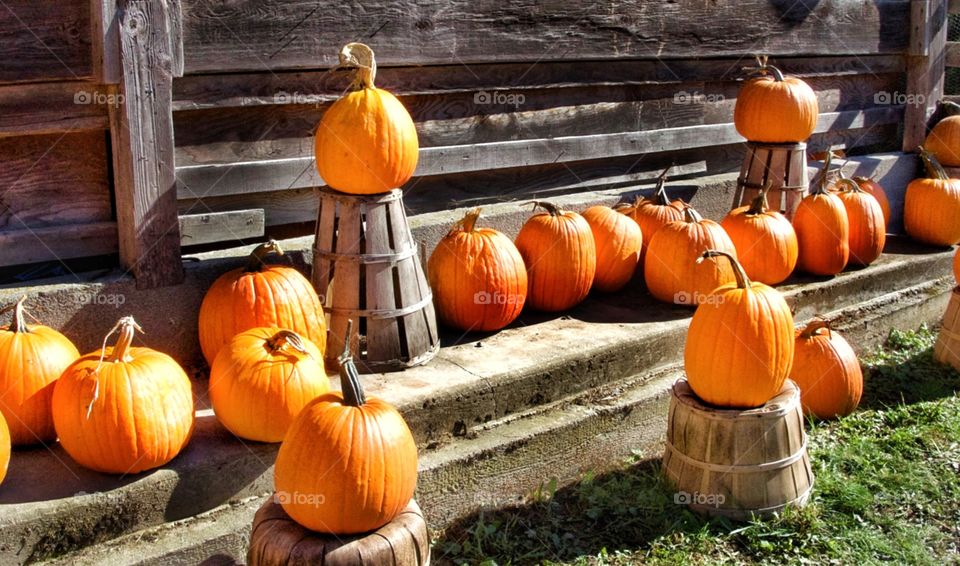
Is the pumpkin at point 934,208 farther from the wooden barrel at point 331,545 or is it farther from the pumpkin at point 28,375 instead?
the pumpkin at point 28,375

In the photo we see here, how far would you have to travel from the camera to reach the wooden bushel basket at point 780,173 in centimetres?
649

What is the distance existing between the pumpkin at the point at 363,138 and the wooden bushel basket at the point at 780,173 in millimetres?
2989

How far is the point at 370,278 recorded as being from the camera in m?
4.48

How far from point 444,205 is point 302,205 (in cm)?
94

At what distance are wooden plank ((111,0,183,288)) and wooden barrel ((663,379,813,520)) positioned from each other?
2442 millimetres

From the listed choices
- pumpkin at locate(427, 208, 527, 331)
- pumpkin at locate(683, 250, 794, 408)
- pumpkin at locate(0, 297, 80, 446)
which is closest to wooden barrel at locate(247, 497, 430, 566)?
pumpkin at locate(0, 297, 80, 446)

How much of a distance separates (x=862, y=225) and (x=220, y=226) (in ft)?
13.9

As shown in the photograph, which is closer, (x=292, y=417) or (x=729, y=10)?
(x=292, y=417)

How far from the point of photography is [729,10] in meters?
6.97

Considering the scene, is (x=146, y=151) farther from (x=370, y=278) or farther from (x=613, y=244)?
(x=613, y=244)

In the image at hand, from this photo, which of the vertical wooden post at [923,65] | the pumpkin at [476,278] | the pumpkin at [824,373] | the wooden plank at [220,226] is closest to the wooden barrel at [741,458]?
the pumpkin at [824,373]

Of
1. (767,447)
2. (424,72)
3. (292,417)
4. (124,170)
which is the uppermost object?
(424,72)

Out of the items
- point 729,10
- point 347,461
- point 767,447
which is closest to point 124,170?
point 347,461

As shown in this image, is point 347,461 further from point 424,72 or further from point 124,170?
point 424,72
